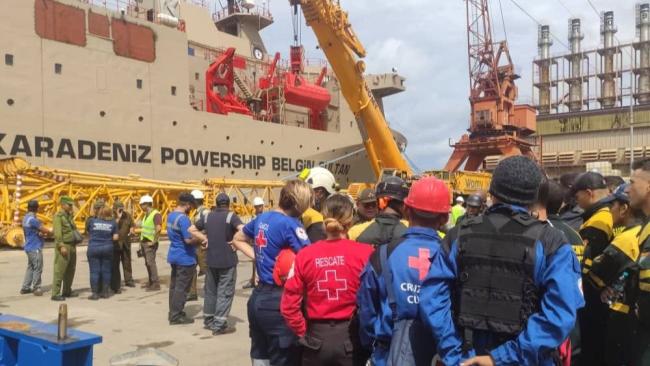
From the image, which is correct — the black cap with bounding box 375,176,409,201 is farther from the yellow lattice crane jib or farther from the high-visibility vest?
the yellow lattice crane jib

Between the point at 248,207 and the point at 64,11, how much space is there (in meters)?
10.1

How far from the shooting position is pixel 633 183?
3.24 metres

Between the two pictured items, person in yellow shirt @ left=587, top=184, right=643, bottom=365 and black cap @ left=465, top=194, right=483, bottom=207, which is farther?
black cap @ left=465, top=194, right=483, bottom=207

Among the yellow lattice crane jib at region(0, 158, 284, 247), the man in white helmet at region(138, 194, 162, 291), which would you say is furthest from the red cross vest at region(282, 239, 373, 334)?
the yellow lattice crane jib at region(0, 158, 284, 247)

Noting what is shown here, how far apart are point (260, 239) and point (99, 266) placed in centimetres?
599

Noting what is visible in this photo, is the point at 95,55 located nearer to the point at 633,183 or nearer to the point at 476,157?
the point at 633,183

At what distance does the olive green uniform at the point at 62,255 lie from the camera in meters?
8.56

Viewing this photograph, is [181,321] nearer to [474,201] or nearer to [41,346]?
[41,346]

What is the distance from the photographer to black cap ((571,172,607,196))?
400 centimetres

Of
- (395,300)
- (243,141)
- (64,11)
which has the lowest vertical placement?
(395,300)

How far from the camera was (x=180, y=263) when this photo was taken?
23.1ft

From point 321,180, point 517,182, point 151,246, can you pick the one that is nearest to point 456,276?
point 517,182

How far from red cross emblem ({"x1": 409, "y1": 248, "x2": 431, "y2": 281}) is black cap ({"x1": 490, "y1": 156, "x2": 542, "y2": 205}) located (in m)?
0.46

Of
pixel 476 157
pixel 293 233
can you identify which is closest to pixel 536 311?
pixel 293 233
